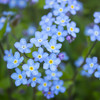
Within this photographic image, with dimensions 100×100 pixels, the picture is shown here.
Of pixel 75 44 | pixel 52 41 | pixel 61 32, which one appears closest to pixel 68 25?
pixel 61 32

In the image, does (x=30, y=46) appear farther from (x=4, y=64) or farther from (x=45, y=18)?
(x=4, y=64)

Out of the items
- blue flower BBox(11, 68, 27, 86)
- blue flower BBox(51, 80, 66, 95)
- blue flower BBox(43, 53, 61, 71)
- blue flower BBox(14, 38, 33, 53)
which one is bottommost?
blue flower BBox(51, 80, 66, 95)

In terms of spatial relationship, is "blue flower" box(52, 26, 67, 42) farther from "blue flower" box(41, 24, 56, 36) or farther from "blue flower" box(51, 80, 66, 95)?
"blue flower" box(51, 80, 66, 95)

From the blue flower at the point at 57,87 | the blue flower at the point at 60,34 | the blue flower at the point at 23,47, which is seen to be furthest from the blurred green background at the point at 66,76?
the blue flower at the point at 60,34

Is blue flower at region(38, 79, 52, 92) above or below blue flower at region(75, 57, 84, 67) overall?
above

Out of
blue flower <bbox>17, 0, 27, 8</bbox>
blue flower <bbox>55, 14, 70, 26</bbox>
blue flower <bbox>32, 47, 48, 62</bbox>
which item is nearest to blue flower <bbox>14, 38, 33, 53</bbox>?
blue flower <bbox>32, 47, 48, 62</bbox>

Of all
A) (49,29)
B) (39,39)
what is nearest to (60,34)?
(49,29)

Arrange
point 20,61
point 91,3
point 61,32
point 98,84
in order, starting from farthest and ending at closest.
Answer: point 91,3 → point 98,84 → point 61,32 → point 20,61

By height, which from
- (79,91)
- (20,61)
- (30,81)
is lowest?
(79,91)
